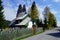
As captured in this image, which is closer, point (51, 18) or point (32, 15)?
point (32, 15)

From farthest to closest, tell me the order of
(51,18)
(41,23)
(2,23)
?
(51,18) < (41,23) < (2,23)

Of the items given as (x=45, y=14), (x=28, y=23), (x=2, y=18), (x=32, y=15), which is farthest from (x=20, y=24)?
(x=45, y=14)

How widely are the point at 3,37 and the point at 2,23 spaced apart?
29.0m

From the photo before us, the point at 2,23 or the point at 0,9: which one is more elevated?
the point at 0,9

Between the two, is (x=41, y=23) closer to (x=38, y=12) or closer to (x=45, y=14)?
(x=38, y=12)

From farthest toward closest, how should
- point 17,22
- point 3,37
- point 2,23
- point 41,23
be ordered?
point 41,23 < point 17,22 < point 2,23 < point 3,37

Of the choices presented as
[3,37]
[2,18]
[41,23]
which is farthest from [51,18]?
[3,37]

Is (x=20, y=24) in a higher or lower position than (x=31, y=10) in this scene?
lower

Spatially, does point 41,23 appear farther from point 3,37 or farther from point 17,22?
point 3,37

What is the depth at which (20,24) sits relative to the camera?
71.1 metres

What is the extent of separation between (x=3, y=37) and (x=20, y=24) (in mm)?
49817

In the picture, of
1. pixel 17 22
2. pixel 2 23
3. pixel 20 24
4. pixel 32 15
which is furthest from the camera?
pixel 32 15

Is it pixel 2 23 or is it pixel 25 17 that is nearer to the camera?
pixel 2 23

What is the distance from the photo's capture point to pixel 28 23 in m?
71.6
